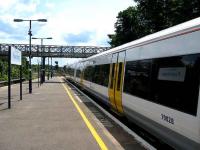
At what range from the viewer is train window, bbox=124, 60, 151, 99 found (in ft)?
35.3

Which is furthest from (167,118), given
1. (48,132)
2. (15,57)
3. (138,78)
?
(15,57)

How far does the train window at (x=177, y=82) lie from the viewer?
7.46 m

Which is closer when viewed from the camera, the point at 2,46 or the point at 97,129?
the point at 97,129

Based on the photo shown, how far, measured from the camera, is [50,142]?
1095 cm

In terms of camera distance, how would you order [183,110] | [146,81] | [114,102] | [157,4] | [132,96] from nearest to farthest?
[183,110], [146,81], [132,96], [114,102], [157,4]

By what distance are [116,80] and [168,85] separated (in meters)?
7.12

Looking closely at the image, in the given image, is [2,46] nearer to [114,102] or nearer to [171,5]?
[171,5]

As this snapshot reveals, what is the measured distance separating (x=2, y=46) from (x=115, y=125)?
84.9 m

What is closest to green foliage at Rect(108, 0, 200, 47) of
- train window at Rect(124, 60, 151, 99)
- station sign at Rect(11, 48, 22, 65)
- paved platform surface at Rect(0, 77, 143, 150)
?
station sign at Rect(11, 48, 22, 65)

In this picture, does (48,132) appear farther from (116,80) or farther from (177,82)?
(177,82)

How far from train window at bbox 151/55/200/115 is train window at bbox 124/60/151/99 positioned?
0.64 metres

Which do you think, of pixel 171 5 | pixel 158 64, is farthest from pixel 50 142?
pixel 171 5

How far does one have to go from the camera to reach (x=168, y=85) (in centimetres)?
880

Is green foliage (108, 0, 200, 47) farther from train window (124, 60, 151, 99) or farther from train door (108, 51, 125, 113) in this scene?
train window (124, 60, 151, 99)
